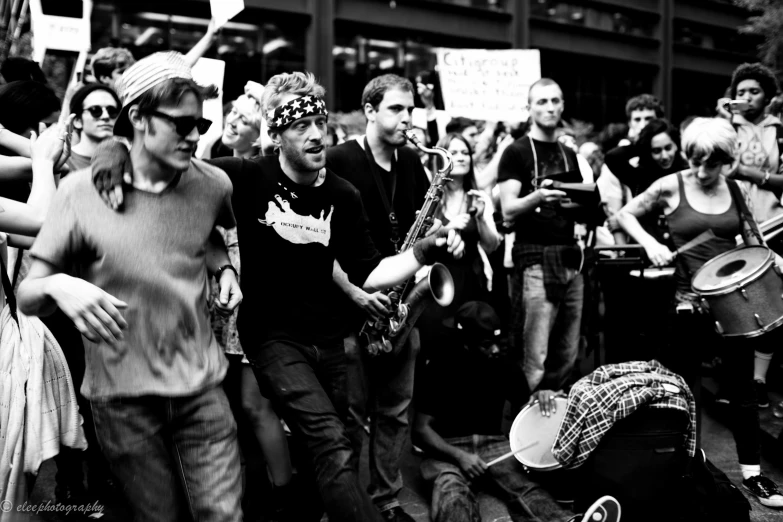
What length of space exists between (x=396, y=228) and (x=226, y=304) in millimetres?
1686

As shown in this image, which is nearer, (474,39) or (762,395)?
(762,395)

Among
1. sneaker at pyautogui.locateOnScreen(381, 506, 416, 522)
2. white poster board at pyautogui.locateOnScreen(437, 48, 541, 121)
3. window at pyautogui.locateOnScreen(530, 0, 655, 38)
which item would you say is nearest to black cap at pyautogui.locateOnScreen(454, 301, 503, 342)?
sneaker at pyautogui.locateOnScreen(381, 506, 416, 522)

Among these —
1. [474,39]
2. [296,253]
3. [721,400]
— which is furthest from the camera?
[474,39]

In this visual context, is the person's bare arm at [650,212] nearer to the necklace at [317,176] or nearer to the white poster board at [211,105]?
the necklace at [317,176]

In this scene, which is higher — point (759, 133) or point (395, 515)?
point (759, 133)

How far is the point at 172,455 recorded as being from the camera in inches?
112

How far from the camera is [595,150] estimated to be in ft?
30.3

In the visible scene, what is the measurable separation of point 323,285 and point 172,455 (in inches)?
48.8

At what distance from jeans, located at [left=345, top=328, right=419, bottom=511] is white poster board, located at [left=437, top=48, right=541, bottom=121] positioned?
3932mm

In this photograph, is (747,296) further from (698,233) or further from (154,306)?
(154,306)

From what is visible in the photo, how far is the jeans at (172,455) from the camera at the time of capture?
2.74 m

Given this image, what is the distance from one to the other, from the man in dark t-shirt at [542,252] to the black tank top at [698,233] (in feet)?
2.41

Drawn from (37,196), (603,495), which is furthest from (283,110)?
(603,495)

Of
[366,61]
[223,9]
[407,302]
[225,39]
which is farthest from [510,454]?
[366,61]
